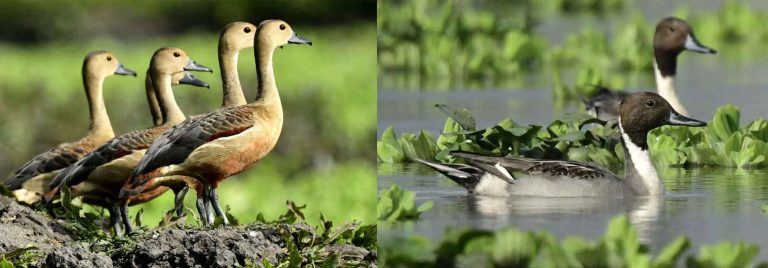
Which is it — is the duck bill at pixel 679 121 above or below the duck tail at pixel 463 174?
above

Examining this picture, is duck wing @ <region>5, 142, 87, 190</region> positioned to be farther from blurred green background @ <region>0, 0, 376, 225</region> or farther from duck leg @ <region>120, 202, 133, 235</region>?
blurred green background @ <region>0, 0, 376, 225</region>

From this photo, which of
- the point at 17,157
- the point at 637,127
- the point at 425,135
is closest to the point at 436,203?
the point at 425,135

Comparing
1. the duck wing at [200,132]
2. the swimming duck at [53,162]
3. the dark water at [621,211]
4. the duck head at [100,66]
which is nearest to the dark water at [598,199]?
the dark water at [621,211]

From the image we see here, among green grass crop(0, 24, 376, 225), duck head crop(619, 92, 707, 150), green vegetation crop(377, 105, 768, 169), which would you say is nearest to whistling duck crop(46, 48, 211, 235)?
green vegetation crop(377, 105, 768, 169)

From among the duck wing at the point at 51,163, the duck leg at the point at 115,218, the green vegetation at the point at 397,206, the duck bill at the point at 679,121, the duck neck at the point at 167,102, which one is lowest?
the duck leg at the point at 115,218

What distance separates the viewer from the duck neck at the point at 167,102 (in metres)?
5.36

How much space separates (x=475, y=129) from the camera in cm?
422

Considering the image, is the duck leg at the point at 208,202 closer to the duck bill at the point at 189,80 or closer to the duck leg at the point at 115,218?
the duck leg at the point at 115,218

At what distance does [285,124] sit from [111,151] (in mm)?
4335

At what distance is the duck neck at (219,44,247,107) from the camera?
5.06m

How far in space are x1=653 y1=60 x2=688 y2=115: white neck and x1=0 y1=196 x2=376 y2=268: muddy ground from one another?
1091 mm

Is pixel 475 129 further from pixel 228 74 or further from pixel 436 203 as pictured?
pixel 228 74

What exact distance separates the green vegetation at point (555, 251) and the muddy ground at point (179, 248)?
3.12 feet

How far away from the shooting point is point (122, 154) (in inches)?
208
